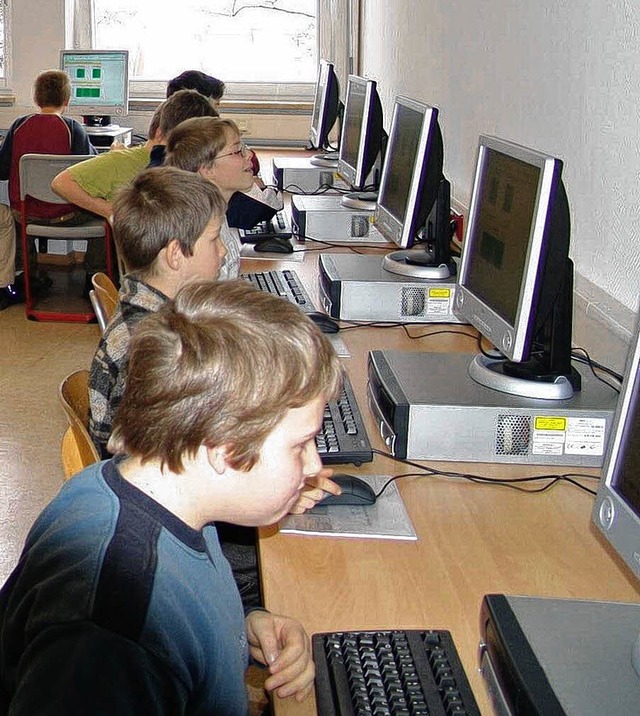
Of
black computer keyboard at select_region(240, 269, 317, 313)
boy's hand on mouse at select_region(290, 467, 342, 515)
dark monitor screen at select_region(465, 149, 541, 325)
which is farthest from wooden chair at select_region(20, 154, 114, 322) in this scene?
boy's hand on mouse at select_region(290, 467, 342, 515)

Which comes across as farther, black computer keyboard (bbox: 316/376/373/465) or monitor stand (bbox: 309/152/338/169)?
monitor stand (bbox: 309/152/338/169)

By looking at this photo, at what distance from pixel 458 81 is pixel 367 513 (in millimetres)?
2253

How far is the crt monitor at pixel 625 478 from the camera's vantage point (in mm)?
1133

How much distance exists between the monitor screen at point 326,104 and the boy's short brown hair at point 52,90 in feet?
4.22

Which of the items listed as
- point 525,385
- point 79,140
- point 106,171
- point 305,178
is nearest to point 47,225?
point 79,140

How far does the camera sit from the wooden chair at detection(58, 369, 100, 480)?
1.59m

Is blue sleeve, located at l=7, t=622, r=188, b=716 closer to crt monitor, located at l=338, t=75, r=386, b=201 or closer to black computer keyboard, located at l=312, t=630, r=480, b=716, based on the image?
black computer keyboard, located at l=312, t=630, r=480, b=716

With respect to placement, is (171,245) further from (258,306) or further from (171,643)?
(171,643)

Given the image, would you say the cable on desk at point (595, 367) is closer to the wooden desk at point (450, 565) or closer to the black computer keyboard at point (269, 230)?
the wooden desk at point (450, 565)

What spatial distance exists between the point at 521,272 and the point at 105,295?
1.01 metres

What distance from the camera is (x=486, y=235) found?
1895 mm

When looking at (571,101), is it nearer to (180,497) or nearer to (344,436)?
(344,436)

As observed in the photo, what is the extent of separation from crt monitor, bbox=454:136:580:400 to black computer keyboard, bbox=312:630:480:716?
2.07 ft

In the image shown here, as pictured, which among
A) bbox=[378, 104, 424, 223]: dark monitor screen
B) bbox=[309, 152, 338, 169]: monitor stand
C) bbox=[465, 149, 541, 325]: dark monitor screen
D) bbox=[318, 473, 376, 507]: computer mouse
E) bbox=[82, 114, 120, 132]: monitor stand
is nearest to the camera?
bbox=[318, 473, 376, 507]: computer mouse
